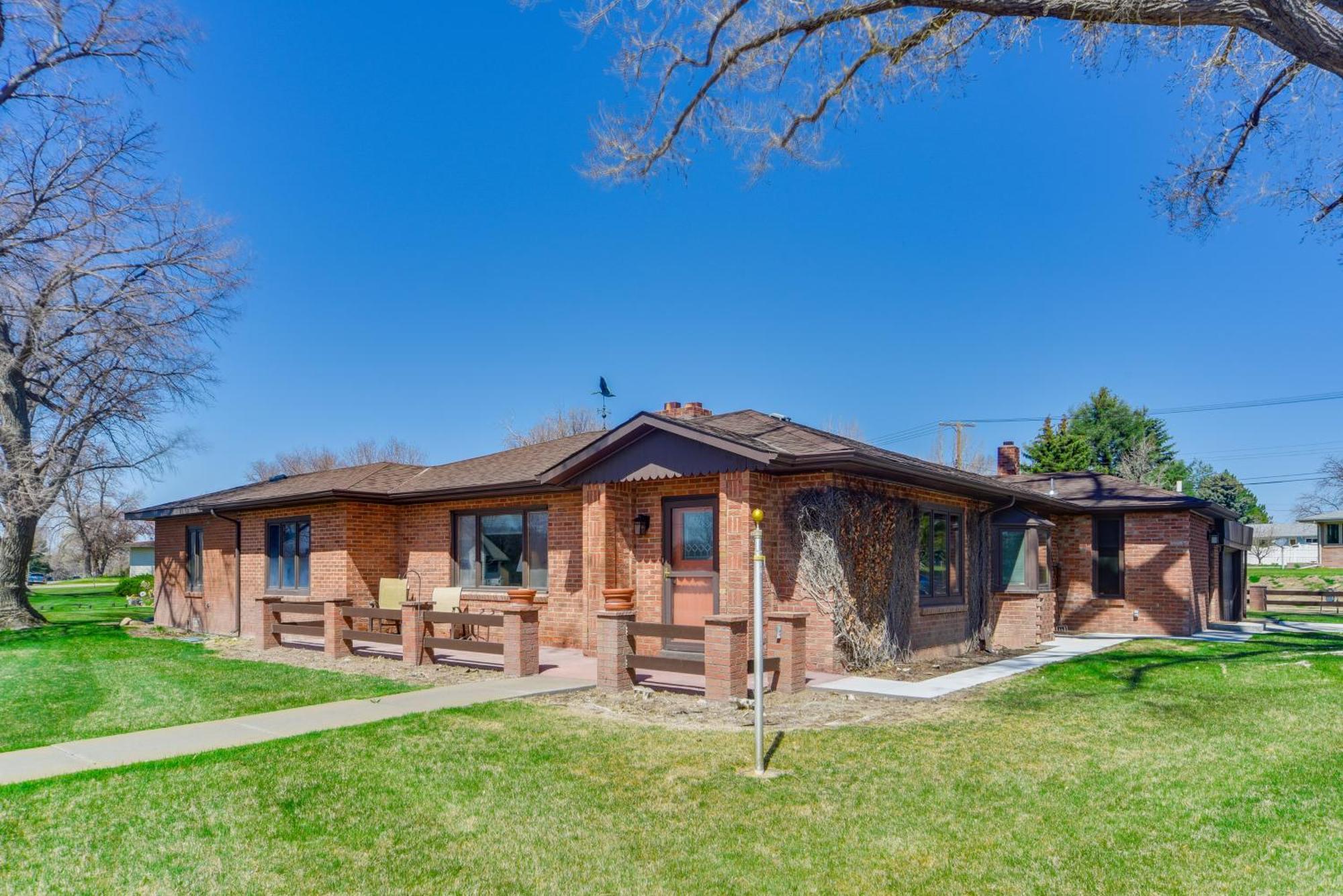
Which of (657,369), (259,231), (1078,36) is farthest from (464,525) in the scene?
(657,369)

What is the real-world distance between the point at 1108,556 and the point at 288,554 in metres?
17.7

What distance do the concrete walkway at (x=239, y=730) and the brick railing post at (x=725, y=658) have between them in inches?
69.1

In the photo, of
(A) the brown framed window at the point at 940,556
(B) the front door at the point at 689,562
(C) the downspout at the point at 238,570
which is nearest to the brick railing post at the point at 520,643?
(B) the front door at the point at 689,562

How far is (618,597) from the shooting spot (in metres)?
12.7

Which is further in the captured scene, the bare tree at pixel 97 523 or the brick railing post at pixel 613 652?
the bare tree at pixel 97 523

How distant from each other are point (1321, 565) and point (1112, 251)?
4599 centimetres

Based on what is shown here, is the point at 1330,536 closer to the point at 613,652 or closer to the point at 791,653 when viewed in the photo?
the point at 791,653

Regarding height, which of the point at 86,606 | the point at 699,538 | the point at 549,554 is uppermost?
the point at 699,538

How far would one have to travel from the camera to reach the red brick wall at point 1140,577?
58.6 ft

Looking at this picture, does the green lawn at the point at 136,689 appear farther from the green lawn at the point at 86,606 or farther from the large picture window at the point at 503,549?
the green lawn at the point at 86,606

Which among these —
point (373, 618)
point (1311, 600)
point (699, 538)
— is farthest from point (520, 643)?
point (1311, 600)

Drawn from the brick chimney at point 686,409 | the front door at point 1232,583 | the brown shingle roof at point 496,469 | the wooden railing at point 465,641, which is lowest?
the front door at point 1232,583

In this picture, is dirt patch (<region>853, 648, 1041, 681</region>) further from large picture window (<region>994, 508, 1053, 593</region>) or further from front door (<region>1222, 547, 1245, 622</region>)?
front door (<region>1222, 547, 1245, 622</region>)

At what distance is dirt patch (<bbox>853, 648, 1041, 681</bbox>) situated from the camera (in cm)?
1125
